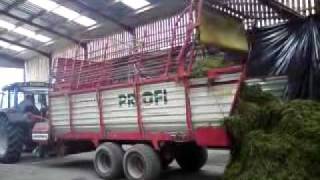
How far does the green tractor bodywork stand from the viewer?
40.1ft

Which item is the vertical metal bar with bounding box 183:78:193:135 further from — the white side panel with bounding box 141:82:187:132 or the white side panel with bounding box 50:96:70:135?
the white side panel with bounding box 50:96:70:135

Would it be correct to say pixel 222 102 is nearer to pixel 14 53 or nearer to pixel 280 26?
pixel 280 26

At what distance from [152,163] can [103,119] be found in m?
1.65

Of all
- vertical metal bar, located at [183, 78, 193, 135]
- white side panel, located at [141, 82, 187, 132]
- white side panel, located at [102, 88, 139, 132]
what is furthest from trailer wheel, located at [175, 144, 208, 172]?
vertical metal bar, located at [183, 78, 193, 135]

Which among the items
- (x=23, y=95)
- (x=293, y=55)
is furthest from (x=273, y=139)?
(x=23, y=95)

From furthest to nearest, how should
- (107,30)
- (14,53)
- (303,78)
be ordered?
(14,53)
(107,30)
(303,78)

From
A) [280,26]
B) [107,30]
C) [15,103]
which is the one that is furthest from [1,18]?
[280,26]

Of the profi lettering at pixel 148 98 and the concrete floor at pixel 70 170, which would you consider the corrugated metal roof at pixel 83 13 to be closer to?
the concrete floor at pixel 70 170

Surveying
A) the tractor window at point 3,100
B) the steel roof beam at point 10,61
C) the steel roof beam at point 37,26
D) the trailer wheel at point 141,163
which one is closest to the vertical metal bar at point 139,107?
the trailer wheel at point 141,163

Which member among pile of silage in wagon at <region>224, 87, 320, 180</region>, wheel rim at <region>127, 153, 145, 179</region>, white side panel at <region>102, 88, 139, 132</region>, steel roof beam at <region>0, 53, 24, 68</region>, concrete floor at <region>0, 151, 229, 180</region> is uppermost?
steel roof beam at <region>0, 53, 24, 68</region>

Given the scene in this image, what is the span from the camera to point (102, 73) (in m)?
9.34

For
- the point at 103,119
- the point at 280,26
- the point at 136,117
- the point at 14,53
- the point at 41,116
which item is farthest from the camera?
the point at 14,53

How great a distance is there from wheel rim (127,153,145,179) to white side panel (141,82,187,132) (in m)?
0.56

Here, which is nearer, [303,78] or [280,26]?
[303,78]
